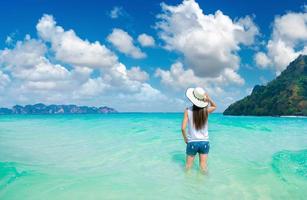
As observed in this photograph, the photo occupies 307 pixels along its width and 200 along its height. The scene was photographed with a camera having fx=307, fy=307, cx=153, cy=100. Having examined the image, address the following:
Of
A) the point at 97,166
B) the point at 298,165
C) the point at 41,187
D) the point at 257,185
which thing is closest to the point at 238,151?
the point at 298,165

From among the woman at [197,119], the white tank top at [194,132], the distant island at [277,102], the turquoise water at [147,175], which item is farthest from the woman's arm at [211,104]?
the distant island at [277,102]

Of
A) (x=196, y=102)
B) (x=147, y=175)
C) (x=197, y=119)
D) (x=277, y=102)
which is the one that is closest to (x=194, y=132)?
(x=197, y=119)

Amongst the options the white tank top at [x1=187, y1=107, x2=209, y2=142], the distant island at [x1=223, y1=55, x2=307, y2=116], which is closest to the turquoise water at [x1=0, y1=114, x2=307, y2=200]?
the white tank top at [x1=187, y1=107, x2=209, y2=142]

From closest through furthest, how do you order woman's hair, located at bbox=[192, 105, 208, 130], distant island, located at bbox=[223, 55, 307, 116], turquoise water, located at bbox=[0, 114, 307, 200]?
turquoise water, located at bbox=[0, 114, 307, 200], woman's hair, located at bbox=[192, 105, 208, 130], distant island, located at bbox=[223, 55, 307, 116]

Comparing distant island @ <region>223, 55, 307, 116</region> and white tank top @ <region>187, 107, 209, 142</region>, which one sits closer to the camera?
white tank top @ <region>187, 107, 209, 142</region>

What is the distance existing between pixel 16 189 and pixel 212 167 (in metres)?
5.61

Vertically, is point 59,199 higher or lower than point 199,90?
lower

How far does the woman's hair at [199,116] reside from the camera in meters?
7.92

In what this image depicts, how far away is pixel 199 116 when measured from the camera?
7934 mm

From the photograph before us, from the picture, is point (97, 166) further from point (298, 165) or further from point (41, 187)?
point (298, 165)

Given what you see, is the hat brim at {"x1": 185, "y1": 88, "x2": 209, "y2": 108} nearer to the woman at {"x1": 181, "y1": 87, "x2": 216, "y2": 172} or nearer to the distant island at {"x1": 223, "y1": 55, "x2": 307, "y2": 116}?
the woman at {"x1": 181, "y1": 87, "x2": 216, "y2": 172}

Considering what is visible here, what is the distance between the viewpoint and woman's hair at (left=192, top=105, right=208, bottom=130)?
7.92 meters

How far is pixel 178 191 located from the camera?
22.6 feet

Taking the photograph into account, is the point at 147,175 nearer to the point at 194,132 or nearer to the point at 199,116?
the point at 194,132
